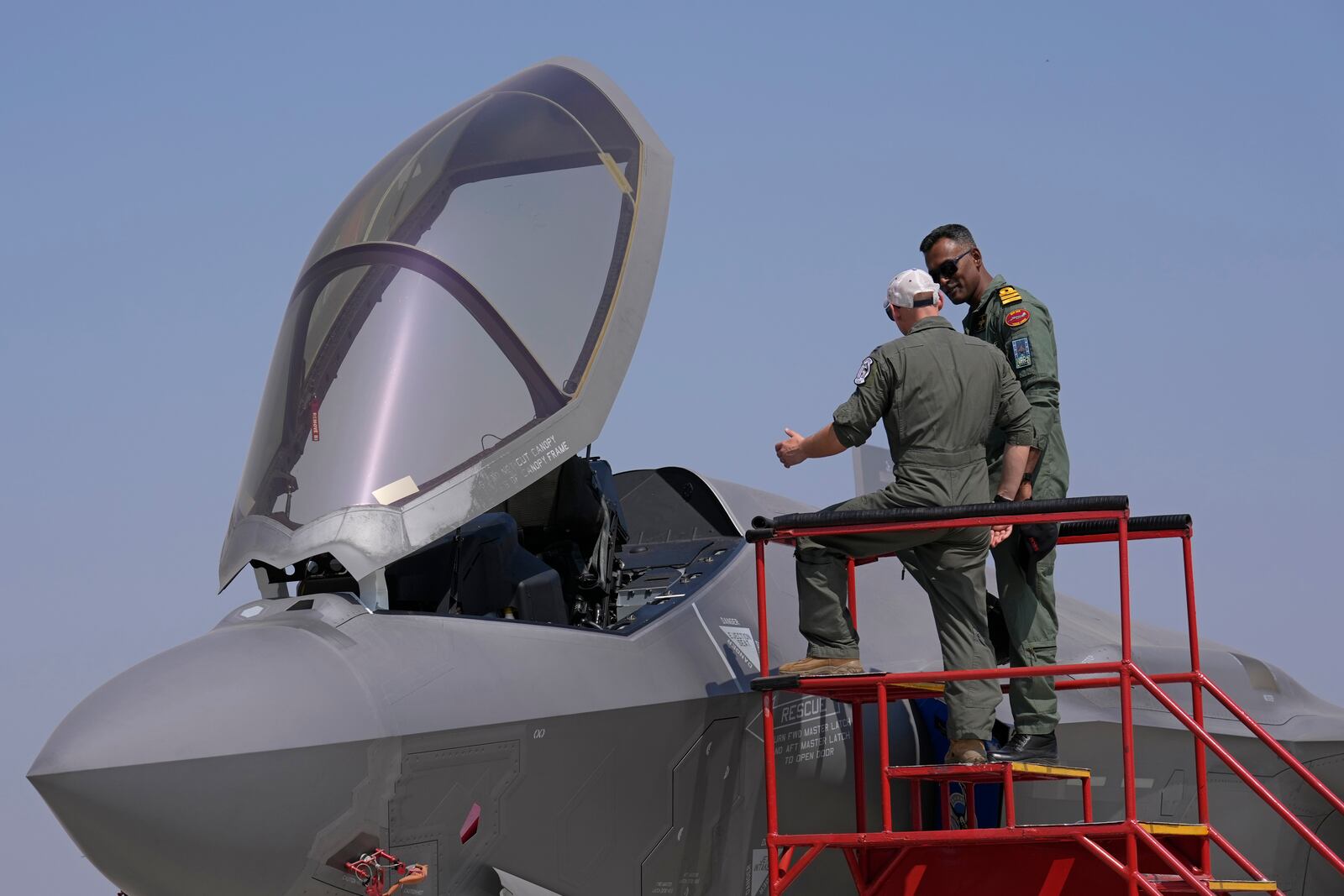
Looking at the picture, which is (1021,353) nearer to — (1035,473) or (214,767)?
(1035,473)

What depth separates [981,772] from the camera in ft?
19.6

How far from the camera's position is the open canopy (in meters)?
5.88

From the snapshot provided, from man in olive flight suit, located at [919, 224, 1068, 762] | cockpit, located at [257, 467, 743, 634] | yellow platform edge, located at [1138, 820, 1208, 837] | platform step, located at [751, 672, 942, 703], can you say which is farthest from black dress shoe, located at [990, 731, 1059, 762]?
cockpit, located at [257, 467, 743, 634]

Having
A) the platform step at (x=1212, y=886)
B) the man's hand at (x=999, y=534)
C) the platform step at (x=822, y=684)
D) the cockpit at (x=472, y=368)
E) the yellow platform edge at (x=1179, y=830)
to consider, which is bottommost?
the platform step at (x=1212, y=886)

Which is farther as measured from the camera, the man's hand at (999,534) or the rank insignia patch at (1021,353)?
the rank insignia patch at (1021,353)

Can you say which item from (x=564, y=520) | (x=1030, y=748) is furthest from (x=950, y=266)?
(x=1030, y=748)

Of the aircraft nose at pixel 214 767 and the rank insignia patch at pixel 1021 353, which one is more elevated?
the rank insignia patch at pixel 1021 353

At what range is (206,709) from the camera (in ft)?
16.1

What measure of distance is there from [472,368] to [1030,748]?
2.82 meters

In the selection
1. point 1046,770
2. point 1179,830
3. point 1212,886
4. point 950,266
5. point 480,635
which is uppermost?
point 950,266

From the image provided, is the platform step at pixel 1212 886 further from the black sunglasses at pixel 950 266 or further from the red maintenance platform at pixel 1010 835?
the black sunglasses at pixel 950 266

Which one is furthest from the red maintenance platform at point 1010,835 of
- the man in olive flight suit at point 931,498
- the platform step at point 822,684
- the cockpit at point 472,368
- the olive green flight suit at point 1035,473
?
the cockpit at point 472,368

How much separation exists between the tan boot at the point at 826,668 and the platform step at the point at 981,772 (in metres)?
0.42

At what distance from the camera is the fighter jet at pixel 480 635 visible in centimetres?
494
